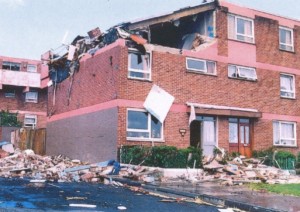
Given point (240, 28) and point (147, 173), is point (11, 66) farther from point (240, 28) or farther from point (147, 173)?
point (147, 173)

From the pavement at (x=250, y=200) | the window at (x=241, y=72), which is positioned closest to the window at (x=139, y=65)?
the window at (x=241, y=72)

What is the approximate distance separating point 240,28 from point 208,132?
6841mm

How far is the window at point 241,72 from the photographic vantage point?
2222 centimetres

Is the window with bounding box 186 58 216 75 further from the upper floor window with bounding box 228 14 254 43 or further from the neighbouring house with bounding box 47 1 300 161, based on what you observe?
the upper floor window with bounding box 228 14 254 43

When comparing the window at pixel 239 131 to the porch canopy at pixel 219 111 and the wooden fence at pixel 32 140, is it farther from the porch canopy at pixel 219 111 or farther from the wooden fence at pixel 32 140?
the wooden fence at pixel 32 140

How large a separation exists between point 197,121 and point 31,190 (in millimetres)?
11726

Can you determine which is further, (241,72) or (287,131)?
(287,131)

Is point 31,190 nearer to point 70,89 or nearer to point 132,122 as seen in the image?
point 132,122

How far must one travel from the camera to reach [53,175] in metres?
15.8

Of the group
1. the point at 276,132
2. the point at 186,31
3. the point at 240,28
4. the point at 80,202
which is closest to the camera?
the point at 80,202

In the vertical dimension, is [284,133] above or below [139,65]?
below

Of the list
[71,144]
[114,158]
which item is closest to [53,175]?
[114,158]

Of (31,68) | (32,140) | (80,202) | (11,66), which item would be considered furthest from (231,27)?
(11,66)

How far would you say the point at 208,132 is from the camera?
20922 millimetres
